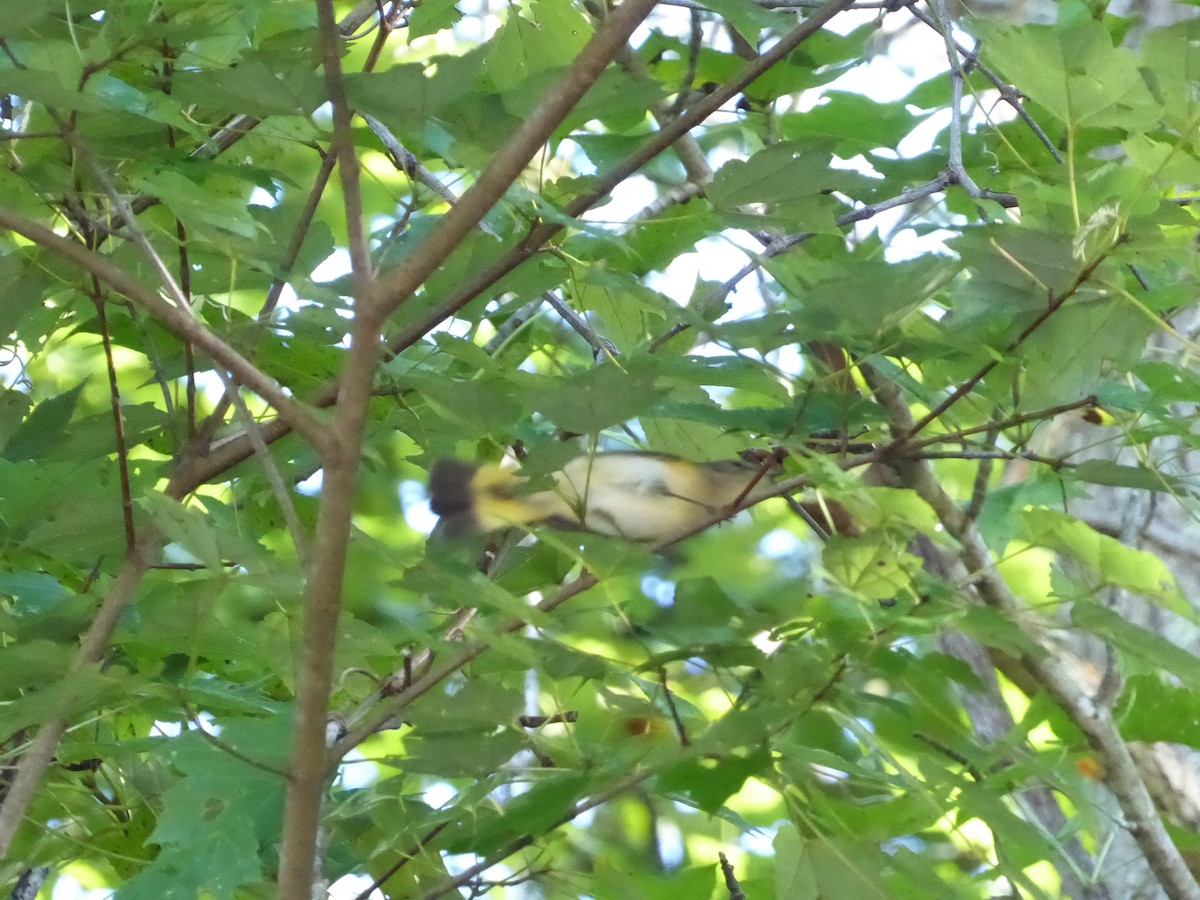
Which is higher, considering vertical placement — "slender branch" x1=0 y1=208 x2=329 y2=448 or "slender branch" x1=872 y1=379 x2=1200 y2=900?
"slender branch" x1=0 y1=208 x2=329 y2=448

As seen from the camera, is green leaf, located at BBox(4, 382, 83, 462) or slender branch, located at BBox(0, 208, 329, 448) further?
green leaf, located at BBox(4, 382, 83, 462)

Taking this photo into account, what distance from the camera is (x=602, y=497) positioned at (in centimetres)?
71

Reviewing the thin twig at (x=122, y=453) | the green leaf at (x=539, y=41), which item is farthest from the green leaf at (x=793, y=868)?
the green leaf at (x=539, y=41)

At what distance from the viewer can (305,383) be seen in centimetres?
88

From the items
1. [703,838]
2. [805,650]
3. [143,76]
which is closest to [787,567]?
[805,650]

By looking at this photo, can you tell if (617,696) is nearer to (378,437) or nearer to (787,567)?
(787,567)

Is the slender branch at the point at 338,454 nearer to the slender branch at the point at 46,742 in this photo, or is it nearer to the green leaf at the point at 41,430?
the slender branch at the point at 46,742

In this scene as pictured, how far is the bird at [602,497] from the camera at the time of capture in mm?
696

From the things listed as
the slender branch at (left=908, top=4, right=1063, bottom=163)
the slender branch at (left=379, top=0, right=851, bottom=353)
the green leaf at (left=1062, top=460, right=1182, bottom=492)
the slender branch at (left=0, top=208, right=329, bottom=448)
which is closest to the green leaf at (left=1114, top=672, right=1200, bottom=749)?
the green leaf at (left=1062, top=460, right=1182, bottom=492)

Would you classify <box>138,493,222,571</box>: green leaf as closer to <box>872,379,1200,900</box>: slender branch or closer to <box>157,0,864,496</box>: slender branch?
<box>157,0,864,496</box>: slender branch

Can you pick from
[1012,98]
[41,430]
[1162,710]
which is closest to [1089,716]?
[1162,710]

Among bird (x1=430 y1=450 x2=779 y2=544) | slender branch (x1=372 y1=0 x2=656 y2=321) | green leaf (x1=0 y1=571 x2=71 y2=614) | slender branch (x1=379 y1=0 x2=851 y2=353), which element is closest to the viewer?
slender branch (x1=372 y1=0 x2=656 y2=321)

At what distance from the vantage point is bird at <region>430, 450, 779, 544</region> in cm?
70

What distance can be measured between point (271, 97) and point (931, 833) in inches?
29.0
